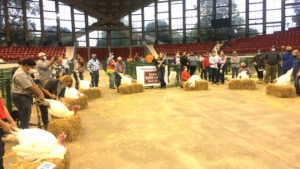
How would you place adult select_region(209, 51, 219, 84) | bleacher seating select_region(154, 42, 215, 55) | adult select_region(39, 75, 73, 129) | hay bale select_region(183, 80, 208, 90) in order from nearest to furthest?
1. adult select_region(39, 75, 73, 129)
2. hay bale select_region(183, 80, 208, 90)
3. adult select_region(209, 51, 219, 84)
4. bleacher seating select_region(154, 42, 215, 55)

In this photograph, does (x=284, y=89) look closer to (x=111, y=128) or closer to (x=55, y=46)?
(x=111, y=128)

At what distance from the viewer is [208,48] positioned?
1236 inches

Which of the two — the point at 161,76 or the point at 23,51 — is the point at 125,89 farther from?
the point at 23,51

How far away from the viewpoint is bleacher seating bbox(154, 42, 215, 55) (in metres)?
31.4

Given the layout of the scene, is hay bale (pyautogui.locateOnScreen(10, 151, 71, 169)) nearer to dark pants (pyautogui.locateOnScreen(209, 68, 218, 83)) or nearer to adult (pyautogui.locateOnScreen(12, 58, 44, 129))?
adult (pyautogui.locateOnScreen(12, 58, 44, 129))

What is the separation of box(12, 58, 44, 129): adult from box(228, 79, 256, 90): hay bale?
901cm

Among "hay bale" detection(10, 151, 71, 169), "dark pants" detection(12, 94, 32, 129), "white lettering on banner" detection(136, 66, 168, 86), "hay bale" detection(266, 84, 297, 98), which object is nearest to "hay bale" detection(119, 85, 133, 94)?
"white lettering on banner" detection(136, 66, 168, 86)

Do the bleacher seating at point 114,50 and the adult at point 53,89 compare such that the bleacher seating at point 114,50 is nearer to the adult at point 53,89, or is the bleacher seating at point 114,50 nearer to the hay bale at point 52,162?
the adult at point 53,89

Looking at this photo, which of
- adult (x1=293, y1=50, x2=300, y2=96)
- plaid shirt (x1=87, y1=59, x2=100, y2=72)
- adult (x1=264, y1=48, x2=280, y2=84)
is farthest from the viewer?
adult (x1=264, y1=48, x2=280, y2=84)

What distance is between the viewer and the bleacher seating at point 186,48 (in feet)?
103

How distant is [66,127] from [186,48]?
28.7 meters

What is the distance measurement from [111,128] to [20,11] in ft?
95.3

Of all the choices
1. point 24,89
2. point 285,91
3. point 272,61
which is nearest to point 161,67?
point 272,61

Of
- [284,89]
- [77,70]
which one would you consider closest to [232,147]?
[284,89]
